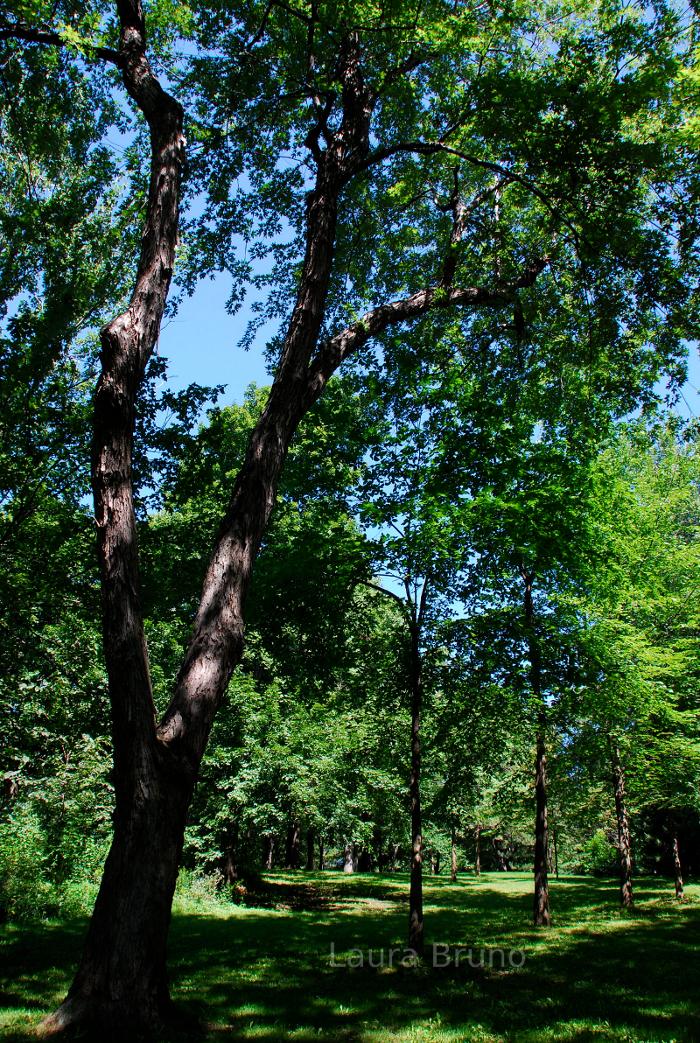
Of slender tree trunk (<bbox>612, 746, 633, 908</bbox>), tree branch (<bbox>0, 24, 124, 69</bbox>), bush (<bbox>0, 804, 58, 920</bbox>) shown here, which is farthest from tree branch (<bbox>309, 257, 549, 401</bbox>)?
slender tree trunk (<bbox>612, 746, 633, 908</bbox>)

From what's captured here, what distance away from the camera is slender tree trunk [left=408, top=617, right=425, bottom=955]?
8742 mm

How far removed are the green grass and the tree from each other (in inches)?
75.3

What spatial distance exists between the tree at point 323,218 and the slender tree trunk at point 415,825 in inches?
211

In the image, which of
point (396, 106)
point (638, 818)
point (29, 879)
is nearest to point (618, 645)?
point (396, 106)

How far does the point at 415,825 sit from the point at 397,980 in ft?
6.68

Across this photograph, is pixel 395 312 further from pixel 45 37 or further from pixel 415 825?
pixel 415 825

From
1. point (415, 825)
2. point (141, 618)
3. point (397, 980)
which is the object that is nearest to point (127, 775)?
point (141, 618)

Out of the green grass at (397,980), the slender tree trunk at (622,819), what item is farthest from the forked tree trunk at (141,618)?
the slender tree trunk at (622,819)

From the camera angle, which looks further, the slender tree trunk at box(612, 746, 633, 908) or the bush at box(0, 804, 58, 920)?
the slender tree trunk at box(612, 746, 633, 908)

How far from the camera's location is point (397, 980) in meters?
7.77

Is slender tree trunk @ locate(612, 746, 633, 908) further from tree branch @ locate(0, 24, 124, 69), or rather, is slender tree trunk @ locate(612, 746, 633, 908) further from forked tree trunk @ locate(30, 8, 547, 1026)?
tree branch @ locate(0, 24, 124, 69)

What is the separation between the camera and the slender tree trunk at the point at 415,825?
8.74m

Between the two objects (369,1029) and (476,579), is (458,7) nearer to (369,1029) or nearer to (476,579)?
(476,579)

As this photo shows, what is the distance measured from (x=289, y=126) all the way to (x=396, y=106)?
159cm
